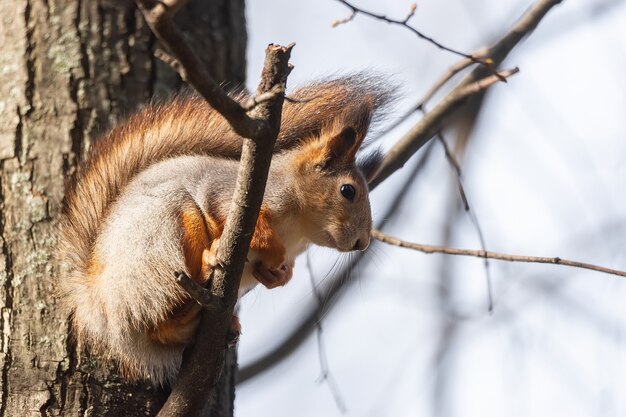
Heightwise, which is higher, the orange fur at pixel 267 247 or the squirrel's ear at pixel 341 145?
the squirrel's ear at pixel 341 145

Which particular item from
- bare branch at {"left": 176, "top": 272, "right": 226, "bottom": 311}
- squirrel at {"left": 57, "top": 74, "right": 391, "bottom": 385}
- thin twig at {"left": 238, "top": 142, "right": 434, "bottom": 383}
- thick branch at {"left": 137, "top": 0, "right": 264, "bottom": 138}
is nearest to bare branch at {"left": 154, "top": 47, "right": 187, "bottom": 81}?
thick branch at {"left": 137, "top": 0, "right": 264, "bottom": 138}

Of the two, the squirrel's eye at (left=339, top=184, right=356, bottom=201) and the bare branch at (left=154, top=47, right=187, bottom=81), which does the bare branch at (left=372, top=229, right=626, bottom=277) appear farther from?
the bare branch at (left=154, top=47, right=187, bottom=81)

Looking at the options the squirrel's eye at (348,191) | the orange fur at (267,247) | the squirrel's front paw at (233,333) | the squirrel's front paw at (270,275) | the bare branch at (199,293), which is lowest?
the bare branch at (199,293)

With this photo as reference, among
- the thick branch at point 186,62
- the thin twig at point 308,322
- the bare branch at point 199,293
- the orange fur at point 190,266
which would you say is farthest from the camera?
the thin twig at point 308,322

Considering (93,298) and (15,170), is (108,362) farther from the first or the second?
(15,170)

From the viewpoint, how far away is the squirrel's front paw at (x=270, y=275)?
2033mm

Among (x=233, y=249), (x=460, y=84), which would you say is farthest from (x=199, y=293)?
(x=460, y=84)

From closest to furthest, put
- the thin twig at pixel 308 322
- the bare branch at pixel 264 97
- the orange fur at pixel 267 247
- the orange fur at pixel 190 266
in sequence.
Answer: the bare branch at pixel 264 97
the orange fur at pixel 190 266
the orange fur at pixel 267 247
the thin twig at pixel 308 322

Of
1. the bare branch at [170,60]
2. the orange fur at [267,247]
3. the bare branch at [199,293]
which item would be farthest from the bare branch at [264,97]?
the orange fur at [267,247]

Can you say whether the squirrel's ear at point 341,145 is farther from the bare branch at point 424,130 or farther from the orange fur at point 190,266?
the orange fur at point 190,266

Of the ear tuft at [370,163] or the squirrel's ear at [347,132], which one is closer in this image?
the squirrel's ear at [347,132]

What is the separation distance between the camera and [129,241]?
1.93 metres

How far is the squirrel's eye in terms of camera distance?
2373 mm

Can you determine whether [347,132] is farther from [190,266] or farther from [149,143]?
[190,266]
